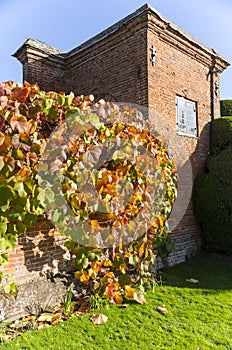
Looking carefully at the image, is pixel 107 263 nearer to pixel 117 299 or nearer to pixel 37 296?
pixel 117 299

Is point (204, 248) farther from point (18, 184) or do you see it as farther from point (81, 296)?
point (18, 184)

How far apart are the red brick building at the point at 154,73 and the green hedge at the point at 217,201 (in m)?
0.29

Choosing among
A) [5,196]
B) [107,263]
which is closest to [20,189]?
[5,196]

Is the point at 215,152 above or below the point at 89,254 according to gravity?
above

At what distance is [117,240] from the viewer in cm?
413

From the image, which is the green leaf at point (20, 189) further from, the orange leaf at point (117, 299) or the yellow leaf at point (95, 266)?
the orange leaf at point (117, 299)

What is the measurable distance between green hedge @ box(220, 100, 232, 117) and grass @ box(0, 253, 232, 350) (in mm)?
6348

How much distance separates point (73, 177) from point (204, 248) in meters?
4.72

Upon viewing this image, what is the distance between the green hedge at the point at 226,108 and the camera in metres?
9.48

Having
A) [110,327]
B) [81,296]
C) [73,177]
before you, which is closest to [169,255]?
[81,296]

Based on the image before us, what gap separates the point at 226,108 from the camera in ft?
31.3

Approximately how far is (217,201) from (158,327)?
3.64 meters

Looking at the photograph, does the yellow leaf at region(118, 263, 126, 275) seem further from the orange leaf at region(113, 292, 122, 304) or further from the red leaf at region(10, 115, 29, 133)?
the red leaf at region(10, 115, 29, 133)

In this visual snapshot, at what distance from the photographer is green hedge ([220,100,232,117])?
373 inches
